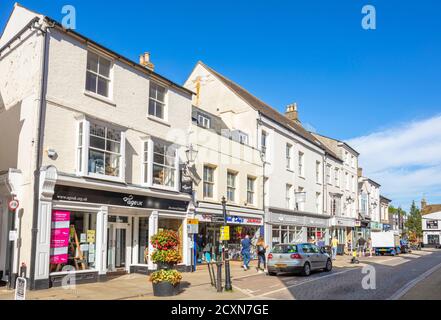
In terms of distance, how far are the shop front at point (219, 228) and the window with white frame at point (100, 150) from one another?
5665 millimetres

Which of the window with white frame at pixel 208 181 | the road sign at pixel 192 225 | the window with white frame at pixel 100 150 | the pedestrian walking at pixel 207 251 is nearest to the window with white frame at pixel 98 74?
the window with white frame at pixel 100 150

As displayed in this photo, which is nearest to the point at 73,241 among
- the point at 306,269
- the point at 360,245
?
the point at 306,269

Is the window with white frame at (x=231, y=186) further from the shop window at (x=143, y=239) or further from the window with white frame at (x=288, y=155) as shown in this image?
the window with white frame at (x=288, y=155)

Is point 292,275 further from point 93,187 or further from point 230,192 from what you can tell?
point 93,187

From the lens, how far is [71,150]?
48.2 ft

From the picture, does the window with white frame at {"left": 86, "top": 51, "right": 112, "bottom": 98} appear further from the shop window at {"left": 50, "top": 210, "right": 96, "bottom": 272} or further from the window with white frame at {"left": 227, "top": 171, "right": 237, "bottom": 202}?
the window with white frame at {"left": 227, "top": 171, "right": 237, "bottom": 202}

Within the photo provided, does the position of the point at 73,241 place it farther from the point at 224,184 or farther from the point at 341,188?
the point at 341,188

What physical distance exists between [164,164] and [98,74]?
4600 millimetres

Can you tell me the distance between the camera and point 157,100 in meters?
19.0

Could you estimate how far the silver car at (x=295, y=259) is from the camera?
1817 centimetres

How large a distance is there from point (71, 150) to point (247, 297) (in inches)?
292

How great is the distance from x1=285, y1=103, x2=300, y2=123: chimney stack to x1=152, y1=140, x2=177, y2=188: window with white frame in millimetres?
23834
